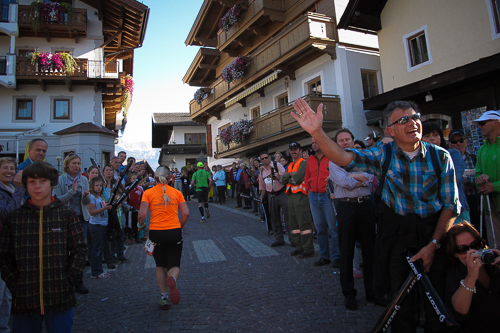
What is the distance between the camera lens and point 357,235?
14.8 ft

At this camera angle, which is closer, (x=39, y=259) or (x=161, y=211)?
(x=39, y=259)

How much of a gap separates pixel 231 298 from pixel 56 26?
23065 mm

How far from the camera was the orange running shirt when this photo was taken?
4641 millimetres

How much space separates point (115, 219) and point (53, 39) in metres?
21.2

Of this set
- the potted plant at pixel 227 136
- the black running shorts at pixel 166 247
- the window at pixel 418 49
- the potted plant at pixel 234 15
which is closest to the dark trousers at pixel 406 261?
the black running shorts at pixel 166 247

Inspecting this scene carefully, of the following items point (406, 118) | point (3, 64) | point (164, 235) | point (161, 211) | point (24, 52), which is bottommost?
point (164, 235)

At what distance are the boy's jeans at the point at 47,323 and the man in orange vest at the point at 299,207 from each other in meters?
4.68

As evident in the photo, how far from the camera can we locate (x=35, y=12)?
2114cm

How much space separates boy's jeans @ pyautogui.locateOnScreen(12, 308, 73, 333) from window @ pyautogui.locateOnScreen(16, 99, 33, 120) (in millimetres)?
23406

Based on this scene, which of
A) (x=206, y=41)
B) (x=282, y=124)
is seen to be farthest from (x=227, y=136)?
(x=206, y=41)

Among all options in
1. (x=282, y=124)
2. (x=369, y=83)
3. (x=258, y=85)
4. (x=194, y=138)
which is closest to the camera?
(x=369, y=83)

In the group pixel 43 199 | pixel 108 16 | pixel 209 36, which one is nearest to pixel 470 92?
pixel 43 199

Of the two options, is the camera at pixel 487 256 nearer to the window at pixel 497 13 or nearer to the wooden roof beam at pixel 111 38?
the window at pixel 497 13

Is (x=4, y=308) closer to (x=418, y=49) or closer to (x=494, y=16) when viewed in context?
(x=494, y=16)
